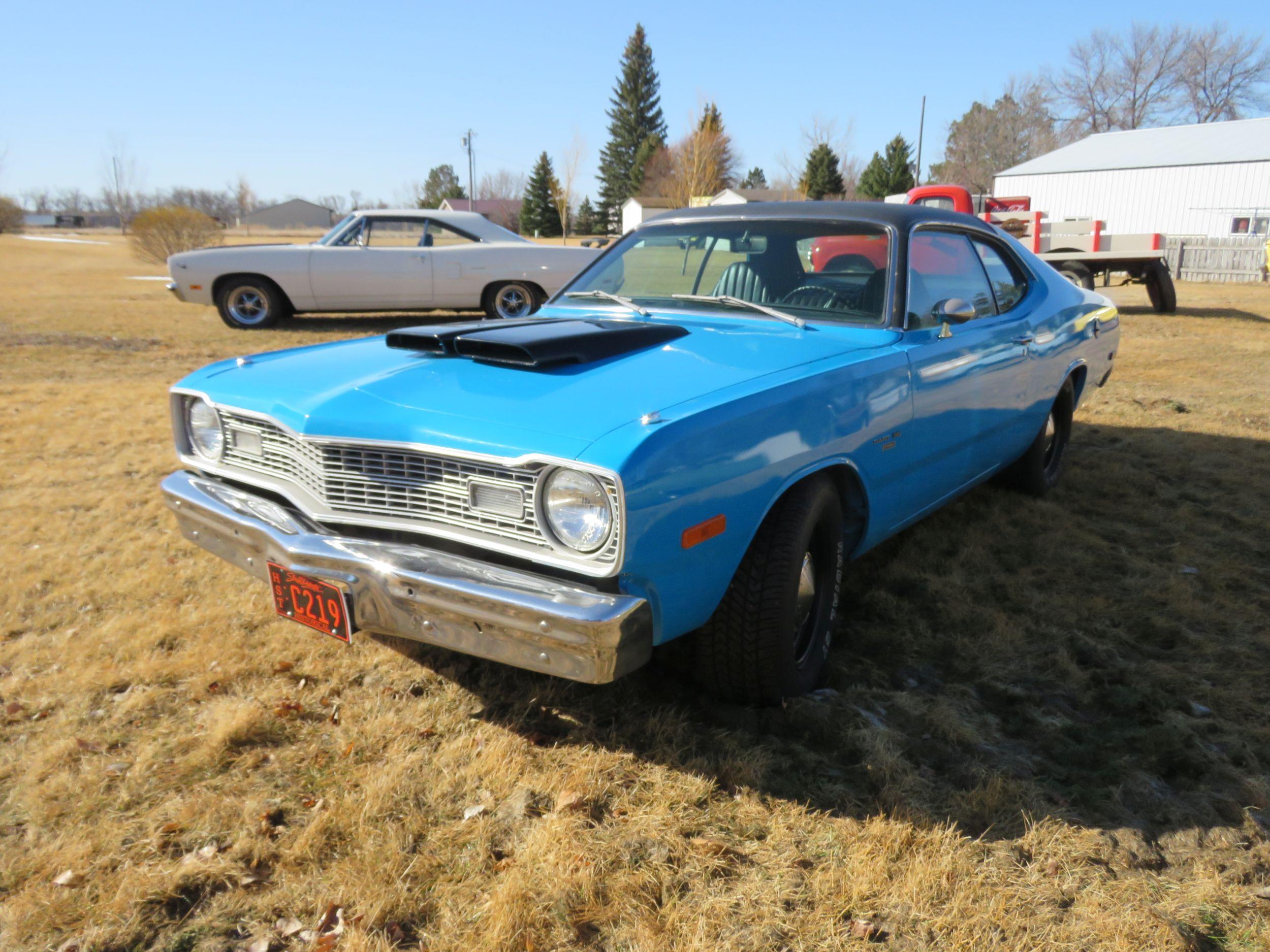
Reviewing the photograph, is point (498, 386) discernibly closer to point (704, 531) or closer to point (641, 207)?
point (704, 531)

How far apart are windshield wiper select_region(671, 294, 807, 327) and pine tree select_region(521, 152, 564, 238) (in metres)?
58.5

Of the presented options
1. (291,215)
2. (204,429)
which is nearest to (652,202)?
(291,215)

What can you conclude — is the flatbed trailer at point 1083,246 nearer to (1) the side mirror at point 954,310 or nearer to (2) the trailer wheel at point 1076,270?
(2) the trailer wheel at point 1076,270

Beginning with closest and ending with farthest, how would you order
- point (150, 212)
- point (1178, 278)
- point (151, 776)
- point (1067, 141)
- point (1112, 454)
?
point (151, 776) < point (1112, 454) < point (1178, 278) < point (150, 212) < point (1067, 141)

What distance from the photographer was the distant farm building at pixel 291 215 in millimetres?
85938

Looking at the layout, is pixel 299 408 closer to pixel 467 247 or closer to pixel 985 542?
pixel 985 542

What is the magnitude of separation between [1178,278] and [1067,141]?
41494 millimetres

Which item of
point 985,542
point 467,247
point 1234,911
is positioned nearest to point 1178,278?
point 467,247

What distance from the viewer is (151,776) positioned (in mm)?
2457

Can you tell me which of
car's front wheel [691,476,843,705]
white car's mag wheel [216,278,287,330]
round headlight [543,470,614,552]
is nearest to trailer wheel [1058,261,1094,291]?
white car's mag wheel [216,278,287,330]

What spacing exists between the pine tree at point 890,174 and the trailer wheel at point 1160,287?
3643cm

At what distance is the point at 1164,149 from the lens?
35406 millimetres

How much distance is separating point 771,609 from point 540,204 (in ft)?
200

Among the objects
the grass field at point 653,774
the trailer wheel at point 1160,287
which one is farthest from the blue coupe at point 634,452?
the trailer wheel at point 1160,287
